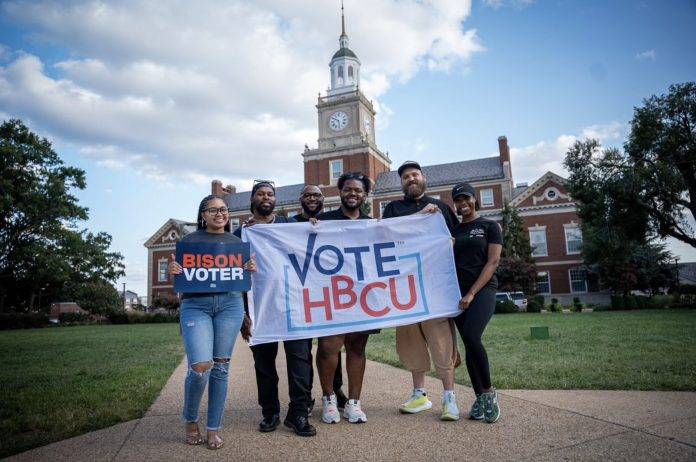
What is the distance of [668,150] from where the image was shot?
26859 mm

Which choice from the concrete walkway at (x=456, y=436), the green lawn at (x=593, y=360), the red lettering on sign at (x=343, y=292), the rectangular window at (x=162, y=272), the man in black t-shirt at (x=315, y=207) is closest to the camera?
the concrete walkway at (x=456, y=436)

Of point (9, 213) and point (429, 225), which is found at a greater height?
point (9, 213)

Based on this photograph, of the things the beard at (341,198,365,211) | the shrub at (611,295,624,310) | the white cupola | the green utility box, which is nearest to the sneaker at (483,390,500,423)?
the beard at (341,198,365,211)

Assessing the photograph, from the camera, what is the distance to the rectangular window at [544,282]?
140 feet

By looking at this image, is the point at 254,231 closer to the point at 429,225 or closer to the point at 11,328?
the point at 429,225

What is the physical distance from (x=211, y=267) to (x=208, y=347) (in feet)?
2.31

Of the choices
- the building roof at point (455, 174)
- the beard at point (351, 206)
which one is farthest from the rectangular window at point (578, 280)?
the beard at point (351, 206)

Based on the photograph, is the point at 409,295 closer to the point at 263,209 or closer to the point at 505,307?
the point at 263,209

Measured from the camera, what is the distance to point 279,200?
5653cm

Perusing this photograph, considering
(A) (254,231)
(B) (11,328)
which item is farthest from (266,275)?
(B) (11,328)

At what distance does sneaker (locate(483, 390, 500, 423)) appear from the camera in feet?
13.8

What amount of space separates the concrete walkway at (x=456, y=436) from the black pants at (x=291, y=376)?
0.82ft

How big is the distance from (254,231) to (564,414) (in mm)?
3623

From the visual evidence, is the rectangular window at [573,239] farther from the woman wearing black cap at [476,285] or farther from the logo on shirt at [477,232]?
the logo on shirt at [477,232]
